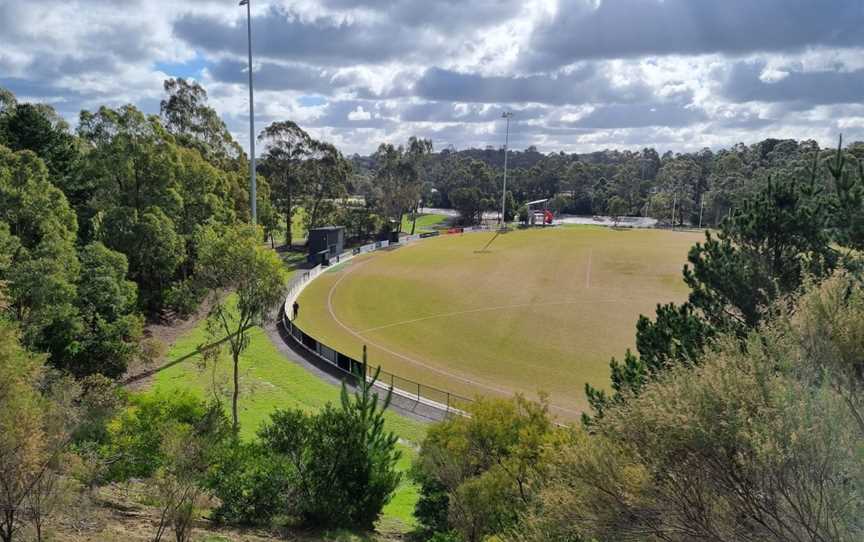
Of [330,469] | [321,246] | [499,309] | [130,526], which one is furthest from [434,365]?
[321,246]

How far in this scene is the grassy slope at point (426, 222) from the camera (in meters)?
104

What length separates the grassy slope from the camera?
4112 inches

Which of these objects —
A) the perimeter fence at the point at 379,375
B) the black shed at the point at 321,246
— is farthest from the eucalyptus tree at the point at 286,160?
the perimeter fence at the point at 379,375

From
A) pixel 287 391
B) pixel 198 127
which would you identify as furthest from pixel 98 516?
pixel 198 127

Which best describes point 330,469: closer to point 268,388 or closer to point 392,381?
point 392,381

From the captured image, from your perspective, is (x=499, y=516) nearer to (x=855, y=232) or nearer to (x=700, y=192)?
(x=855, y=232)

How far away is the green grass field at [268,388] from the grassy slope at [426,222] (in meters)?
73.7

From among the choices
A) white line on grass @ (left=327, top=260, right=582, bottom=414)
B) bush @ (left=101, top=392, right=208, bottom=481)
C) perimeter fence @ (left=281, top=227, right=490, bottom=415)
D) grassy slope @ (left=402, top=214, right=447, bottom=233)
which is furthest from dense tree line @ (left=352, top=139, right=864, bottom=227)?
bush @ (left=101, top=392, right=208, bottom=481)

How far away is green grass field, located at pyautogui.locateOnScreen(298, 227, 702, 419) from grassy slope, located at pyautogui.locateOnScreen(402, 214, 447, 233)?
32.2 metres

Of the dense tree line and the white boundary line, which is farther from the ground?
the dense tree line

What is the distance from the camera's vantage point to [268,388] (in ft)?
83.5

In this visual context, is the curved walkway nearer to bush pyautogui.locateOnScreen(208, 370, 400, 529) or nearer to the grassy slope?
bush pyautogui.locateOnScreen(208, 370, 400, 529)

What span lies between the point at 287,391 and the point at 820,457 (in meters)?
21.4

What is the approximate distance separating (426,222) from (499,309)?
2904 inches
